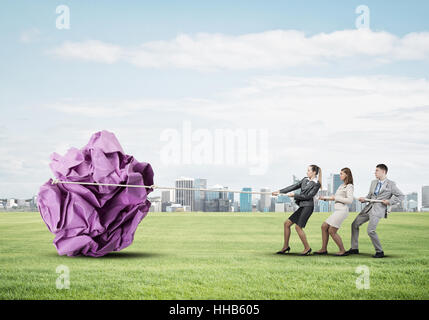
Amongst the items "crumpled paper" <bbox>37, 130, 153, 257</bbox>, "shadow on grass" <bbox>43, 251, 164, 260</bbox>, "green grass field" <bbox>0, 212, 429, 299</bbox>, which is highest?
"crumpled paper" <bbox>37, 130, 153, 257</bbox>

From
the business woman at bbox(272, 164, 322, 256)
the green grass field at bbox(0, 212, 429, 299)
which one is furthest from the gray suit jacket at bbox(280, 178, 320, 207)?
the green grass field at bbox(0, 212, 429, 299)

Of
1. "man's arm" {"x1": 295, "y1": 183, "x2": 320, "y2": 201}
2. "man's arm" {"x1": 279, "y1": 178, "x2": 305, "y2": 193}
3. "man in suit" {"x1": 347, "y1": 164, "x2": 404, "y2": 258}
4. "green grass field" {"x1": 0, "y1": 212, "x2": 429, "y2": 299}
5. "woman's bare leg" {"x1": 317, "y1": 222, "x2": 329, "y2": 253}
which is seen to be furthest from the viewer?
"woman's bare leg" {"x1": 317, "y1": 222, "x2": 329, "y2": 253}

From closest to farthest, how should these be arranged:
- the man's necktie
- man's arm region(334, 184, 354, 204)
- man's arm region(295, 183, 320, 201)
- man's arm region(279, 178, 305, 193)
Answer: man's arm region(295, 183, 320, 201) < man's arm region(279, 178, 305, 193) < man's arm region(334, 184, 354, 204) < the man's necktie

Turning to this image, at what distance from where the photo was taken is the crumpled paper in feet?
38.8

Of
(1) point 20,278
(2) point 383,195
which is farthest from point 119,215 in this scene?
(2) point 383,195

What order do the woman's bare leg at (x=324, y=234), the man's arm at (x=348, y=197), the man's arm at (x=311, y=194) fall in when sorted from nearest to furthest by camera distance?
the man's arm at (x=311, y=194) < the man's arm at (x=348, y=197) < the woman's bare leg at (x=324, y=234)

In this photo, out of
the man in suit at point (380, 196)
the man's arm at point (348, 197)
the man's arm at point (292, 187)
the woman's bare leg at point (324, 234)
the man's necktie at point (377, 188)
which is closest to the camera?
the man's arm at point (292, 187)

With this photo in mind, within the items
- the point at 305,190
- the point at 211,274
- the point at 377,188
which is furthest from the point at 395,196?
the point at 211,274

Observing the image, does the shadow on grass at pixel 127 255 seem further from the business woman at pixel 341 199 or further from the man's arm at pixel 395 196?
the man's arm at pixel 395 196

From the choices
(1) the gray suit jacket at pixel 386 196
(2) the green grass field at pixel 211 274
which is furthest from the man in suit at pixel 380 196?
(2) the green grass field at pixel 211 274

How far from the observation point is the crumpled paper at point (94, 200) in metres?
11.8

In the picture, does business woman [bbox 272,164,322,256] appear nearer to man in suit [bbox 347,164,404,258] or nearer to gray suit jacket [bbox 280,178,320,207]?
gray suit jacket [bbox 280,178,320,207]

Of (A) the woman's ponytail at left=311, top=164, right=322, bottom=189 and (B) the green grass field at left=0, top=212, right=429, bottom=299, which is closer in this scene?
(B) the green grass field at left=0, top=212, right=429, bottom=299

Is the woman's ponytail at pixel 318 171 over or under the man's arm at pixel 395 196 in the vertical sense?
over
